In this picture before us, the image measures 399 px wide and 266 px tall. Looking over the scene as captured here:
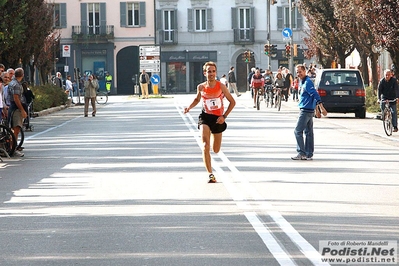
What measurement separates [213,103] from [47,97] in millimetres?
30921

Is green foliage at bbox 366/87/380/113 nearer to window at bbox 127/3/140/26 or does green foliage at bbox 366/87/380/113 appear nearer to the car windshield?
the car windshield

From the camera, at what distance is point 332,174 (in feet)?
51.8

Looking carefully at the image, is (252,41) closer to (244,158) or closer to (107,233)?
(244,158)

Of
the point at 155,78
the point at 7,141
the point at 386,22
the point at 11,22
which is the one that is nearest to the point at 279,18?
the point at 155,78

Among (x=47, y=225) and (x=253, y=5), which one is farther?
(x=253, y=5)

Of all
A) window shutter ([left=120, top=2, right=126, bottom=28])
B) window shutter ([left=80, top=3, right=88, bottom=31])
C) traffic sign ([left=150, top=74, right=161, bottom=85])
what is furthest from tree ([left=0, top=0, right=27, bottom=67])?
window shutter ([left=120, top=2, right=126, bottom=28])

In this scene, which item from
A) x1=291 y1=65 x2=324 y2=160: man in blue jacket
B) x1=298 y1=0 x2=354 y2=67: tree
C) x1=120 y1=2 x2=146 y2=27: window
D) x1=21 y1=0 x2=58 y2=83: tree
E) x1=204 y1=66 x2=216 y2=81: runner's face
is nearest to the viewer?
x1=204 y1=66 x2=216 y2=81: runner's face

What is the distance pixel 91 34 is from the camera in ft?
269

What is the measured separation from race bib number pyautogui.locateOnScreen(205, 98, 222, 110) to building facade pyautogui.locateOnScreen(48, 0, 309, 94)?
66838 millimetres

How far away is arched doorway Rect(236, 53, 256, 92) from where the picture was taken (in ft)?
271

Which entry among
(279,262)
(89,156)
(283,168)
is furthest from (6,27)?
(279,262)

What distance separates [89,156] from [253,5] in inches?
2494

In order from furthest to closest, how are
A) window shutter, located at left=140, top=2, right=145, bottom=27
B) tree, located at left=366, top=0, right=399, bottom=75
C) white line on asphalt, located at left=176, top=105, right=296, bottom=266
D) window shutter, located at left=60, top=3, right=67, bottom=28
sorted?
window shutter, located at left=140, top=2, right=145, bottom=27
window shutter, located at left=60, top=3, right=67, bottom=28
tree, located at left=366, top=0, right=399, bottom=75
white line on asphalt, located at left=176, top=105, right=296, bottom=266

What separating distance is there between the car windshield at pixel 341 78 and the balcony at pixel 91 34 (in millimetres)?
48435
